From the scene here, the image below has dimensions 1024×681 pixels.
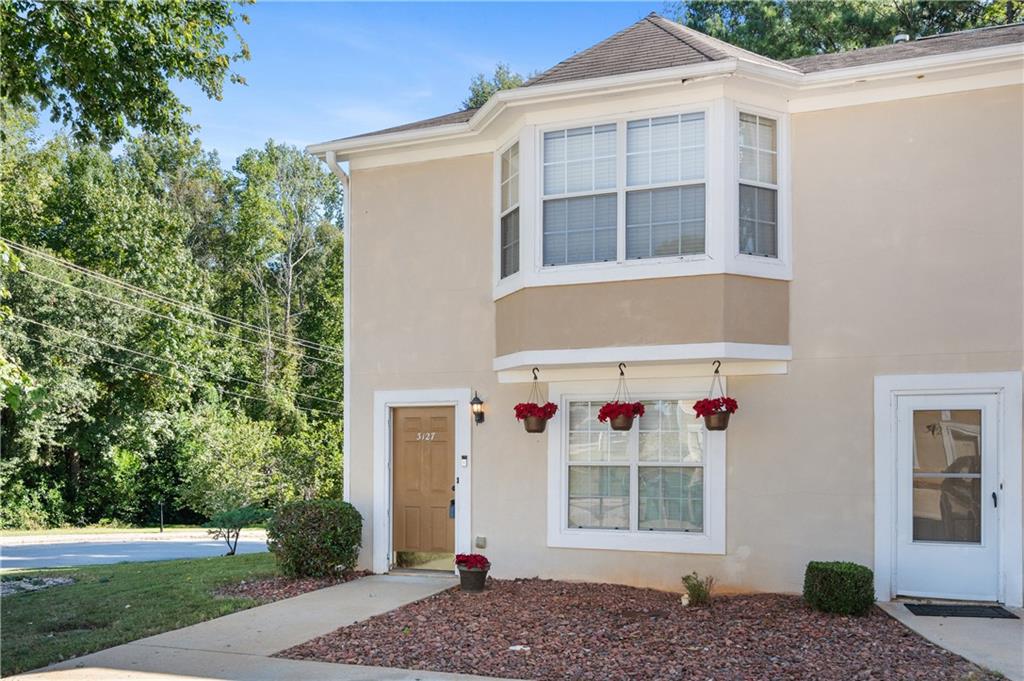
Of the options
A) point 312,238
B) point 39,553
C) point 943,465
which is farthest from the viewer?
point 312,238

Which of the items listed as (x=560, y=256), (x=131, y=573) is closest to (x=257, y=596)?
(x=131, y=573)

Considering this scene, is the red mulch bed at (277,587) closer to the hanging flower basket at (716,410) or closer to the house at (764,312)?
the house at (764,312)

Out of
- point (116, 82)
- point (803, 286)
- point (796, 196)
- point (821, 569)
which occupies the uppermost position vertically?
point (116, 82)

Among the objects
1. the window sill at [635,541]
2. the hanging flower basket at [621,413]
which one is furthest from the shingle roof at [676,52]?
the window sill at [635,541]

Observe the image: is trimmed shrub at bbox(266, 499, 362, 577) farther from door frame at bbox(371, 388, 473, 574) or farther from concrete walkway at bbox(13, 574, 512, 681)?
concrete walkway at bbox(13, 574, 512, 681)

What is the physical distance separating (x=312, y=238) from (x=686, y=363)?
26.4 metres

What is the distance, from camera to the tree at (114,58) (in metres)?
8.81

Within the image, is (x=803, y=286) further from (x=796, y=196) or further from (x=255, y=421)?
(x=255, y=421)

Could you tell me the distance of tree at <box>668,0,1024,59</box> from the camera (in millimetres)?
18281

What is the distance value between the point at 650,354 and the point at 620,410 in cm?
73

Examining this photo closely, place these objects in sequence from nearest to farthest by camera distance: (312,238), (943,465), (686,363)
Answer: (943,465), (686,363), (312,238)

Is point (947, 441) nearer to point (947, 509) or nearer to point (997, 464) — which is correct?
point (997, 464)

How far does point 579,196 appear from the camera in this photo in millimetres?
8984

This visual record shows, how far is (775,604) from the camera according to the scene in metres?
8.11
